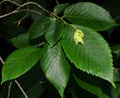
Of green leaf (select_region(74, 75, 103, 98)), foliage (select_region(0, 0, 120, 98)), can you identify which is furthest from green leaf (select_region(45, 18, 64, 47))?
green leaf (select_region(74, 75, 103, 98))

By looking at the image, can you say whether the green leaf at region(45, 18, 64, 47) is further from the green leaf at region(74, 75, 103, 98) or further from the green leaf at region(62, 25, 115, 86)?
the green leaf at region(74, 75, 103, 98)

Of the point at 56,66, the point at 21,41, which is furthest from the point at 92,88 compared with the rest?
the point at 21,41

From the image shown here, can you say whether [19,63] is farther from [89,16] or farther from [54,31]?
[89,16]

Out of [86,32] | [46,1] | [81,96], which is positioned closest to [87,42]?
[86,32]

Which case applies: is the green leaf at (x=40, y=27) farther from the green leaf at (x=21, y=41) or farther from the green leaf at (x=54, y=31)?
the green leaf at (x=21, y=41)

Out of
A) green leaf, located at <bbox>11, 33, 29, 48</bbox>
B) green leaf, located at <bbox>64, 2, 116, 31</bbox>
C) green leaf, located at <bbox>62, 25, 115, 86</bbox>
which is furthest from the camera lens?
green leaf, located at <bbox>11, 33, 29, 48</bbox>
